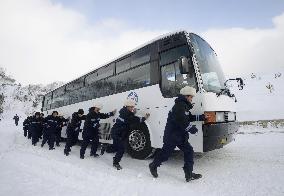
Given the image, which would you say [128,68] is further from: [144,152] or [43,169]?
[43,169]

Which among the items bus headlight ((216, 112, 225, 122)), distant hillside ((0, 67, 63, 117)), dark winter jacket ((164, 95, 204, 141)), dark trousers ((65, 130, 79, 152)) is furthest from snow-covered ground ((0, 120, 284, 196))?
distant hillside ((0, 67, 63, 117))

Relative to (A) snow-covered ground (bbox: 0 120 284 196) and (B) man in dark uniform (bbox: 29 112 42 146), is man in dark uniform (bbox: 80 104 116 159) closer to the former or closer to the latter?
(A) snow-covered ground (bbox: 0 120 284 196)

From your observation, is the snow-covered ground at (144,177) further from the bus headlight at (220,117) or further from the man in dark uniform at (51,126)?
the man in dark uniform at (51,126)

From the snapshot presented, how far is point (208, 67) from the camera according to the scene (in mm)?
6715

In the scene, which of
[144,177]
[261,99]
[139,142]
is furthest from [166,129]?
[261,99]

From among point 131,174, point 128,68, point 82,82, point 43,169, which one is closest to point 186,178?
point 131,174

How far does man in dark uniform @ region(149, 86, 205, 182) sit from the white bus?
21.8 inches

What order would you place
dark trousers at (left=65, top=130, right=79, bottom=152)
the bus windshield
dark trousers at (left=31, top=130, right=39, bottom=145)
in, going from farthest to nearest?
dark trousers at (left=31, top=130, right=39, bottom=145)
dark trousers at (left=65, top=130, right=79, bottom=152)
the bus windshield

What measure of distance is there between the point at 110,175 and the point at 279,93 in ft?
126

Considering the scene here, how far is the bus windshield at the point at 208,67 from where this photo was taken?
20.9ft

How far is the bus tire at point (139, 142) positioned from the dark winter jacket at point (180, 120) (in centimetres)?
161

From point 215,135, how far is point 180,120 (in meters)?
1.13

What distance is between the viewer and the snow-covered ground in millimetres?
4758

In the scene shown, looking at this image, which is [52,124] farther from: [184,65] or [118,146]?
[184,65]
